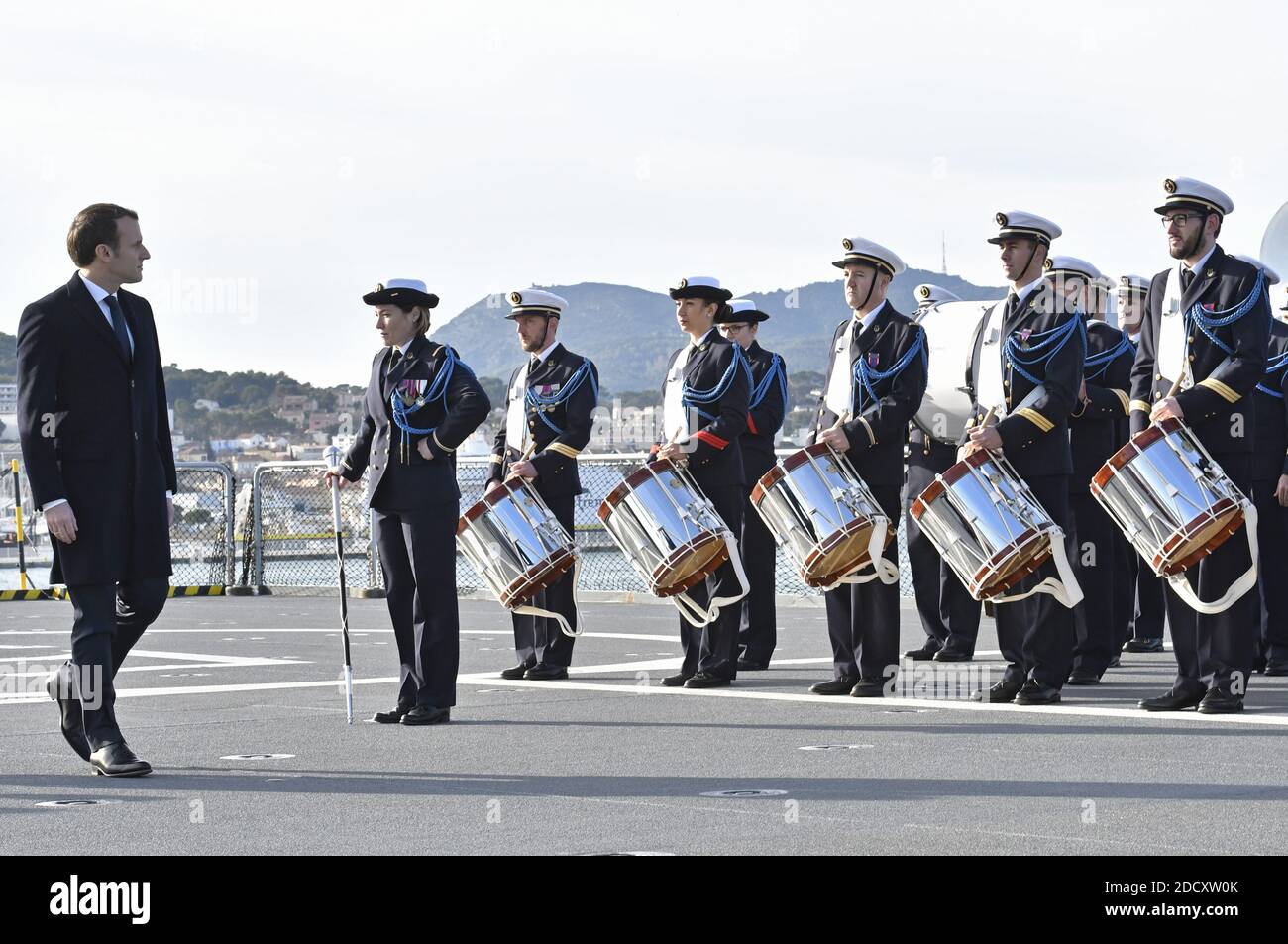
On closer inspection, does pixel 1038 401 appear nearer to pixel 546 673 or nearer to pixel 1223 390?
pixel 1223 390

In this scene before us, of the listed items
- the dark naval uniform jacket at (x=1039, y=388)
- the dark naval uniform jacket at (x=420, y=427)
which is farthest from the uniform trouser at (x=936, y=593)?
the dark naval uniform jacket at (x=420, y=427)

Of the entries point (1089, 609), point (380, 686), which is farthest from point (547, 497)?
point (1089, 609)

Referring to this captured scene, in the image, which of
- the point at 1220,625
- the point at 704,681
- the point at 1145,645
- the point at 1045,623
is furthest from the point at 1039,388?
the point at 1145,645

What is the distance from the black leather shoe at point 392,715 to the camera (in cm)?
1018

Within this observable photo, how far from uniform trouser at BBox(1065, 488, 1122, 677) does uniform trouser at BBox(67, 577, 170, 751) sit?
18.5 ft

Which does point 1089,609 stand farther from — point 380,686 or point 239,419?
point 239,419

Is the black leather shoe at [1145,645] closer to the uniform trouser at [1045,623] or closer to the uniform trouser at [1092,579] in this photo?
the uniform trouser at [1092,579]

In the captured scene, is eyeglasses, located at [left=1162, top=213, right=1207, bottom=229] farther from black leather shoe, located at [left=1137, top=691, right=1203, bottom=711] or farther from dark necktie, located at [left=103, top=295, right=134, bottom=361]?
dark necktie, located at [left=103, top=295, right=134, bottom=361]

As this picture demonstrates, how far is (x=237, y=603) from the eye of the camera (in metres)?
22.7

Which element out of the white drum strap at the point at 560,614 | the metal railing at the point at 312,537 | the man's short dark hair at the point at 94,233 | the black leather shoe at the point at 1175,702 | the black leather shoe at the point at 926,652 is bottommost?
the black leather shoe at the point at 1175,702

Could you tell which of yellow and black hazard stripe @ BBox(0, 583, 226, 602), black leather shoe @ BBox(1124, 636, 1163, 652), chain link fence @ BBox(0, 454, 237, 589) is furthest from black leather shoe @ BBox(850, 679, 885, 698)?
chain link fence @ BBox(0, 454, 237, 589)

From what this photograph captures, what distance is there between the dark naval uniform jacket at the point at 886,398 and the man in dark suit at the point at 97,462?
4021 mm

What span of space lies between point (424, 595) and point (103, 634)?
2.14m

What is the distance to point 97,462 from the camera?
27.2 feet
